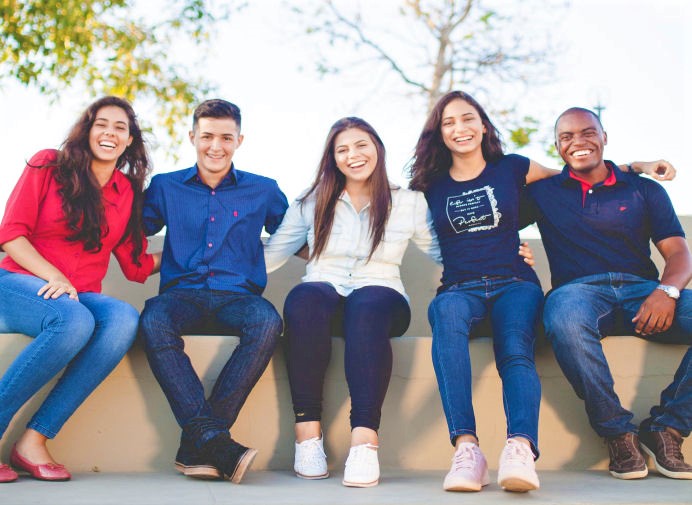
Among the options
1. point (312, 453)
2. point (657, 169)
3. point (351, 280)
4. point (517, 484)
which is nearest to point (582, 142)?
point (657, 169)

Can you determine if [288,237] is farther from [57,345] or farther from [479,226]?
[57,345]

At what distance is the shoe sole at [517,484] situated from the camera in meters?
2.44

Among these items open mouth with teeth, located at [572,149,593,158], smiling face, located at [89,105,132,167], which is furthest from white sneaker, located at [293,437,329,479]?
open mouth with teeth, located at [572,149,593,158]

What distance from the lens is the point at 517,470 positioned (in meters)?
2.45

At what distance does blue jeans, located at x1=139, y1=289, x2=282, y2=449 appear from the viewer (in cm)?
276

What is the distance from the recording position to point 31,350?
2762 millimetres

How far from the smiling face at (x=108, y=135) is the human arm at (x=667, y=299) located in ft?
6.88

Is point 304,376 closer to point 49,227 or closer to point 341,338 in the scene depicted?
point 341,338

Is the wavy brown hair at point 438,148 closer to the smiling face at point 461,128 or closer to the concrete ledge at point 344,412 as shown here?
the smiling face at point 461,128

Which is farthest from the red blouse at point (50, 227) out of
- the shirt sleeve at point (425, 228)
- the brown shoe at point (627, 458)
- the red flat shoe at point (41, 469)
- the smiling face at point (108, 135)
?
the brown shoe at point (627, 458)

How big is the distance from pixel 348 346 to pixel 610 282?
1.08m

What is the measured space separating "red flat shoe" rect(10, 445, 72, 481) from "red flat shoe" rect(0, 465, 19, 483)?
72mm

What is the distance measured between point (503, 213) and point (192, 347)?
52.7 inches

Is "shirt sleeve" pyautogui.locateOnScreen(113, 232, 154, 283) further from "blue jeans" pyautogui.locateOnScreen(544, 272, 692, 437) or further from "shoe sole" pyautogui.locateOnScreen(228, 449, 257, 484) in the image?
"blue jeans" pyautogui.locateOnScreen(544, 272, 692, 437)
